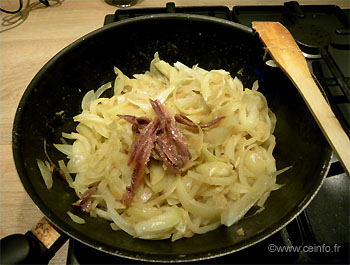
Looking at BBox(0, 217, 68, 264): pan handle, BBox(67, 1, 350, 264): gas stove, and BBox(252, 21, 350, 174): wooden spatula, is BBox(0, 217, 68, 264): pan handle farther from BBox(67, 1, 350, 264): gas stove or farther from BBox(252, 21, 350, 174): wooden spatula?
BBox(252, 21, 350, 174): wooden spatula

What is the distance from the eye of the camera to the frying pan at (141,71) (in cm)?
73

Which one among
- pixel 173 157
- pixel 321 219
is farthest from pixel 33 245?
pixel 321 219

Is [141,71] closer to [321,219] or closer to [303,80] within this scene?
[303,80]

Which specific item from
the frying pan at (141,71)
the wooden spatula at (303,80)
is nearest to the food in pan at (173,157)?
the frying pan at (141,71)

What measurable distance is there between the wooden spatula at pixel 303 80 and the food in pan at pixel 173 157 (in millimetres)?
150

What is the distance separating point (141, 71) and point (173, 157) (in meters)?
0.48

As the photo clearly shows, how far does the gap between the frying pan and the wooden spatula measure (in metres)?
0.03

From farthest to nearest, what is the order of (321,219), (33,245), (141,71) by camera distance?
(141,71), (321,219), (33,245)

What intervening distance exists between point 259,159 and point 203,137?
0.58 feet

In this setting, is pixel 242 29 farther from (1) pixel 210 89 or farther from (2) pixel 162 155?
(2) pixel 162 155

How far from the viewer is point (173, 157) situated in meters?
0.89

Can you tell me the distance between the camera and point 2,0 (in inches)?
70.9

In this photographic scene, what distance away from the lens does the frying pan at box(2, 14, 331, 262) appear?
0.73 meters

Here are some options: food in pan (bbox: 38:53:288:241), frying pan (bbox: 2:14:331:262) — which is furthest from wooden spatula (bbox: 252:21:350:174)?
food in pan (bbox: 38:53:288:241)
